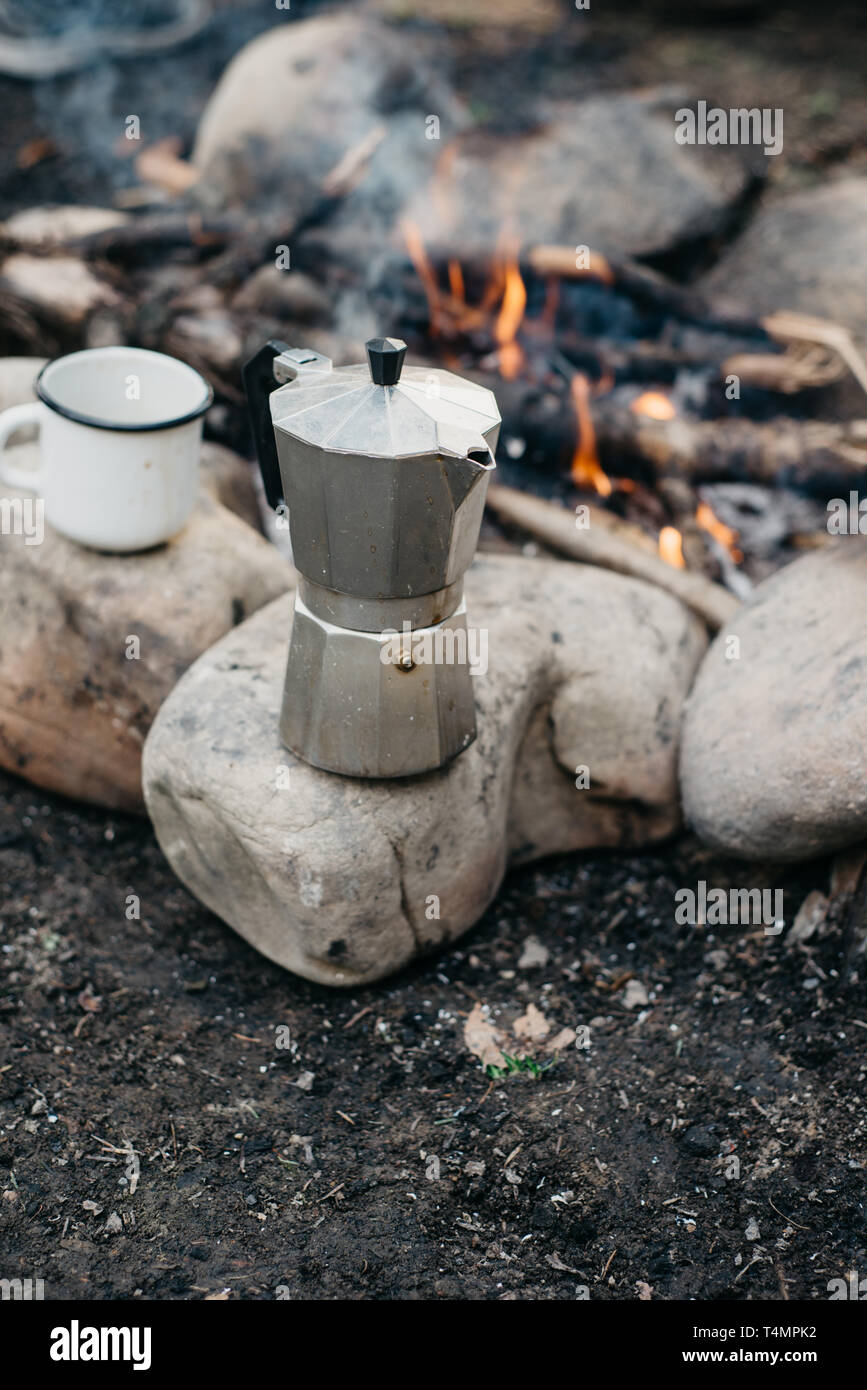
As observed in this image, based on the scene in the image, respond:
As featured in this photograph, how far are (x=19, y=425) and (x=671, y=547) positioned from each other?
192cm

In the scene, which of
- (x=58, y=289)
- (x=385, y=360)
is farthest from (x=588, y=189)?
(x=385, y=360)

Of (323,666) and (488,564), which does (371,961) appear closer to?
(323,666)

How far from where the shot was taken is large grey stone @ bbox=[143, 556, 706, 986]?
249 centimetres

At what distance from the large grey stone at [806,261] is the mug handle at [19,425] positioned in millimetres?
2496

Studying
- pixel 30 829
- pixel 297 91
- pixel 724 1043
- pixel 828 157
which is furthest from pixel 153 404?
pixel 828 157

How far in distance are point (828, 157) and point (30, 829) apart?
5.33m

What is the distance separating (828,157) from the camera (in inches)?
238

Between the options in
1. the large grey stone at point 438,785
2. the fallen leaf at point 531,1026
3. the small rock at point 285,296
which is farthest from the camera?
the small rock at point 285,296

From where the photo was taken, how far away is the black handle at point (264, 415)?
2.32 metres

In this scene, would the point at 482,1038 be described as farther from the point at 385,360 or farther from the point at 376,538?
the point at 385,360

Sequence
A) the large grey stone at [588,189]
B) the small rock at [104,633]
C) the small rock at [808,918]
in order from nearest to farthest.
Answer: the small rock at [808,918]
the small rock at [104,633]
the large grey stone at [588,189]

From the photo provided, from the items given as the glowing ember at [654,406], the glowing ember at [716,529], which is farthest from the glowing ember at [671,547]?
the glowing ember at [654,406]

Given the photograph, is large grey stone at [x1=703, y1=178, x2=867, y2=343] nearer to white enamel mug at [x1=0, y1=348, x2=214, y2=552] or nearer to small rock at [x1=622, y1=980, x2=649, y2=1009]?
white enamel mug at [x1=0, y1=348, x2=214, y2=552]

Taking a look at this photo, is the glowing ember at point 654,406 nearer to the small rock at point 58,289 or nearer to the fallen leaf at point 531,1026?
the small rock at point 58,289
